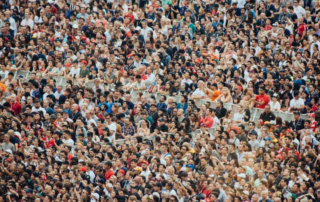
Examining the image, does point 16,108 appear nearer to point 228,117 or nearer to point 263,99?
point 228,117

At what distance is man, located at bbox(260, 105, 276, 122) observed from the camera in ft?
65.4

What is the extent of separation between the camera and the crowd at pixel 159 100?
17922 mm

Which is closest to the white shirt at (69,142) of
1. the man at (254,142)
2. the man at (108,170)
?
the man at (108,170)

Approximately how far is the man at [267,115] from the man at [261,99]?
0.52 m

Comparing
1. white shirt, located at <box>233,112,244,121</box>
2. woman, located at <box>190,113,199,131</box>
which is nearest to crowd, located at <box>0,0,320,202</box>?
white shirt, located at <box>233,112,244,121</box>

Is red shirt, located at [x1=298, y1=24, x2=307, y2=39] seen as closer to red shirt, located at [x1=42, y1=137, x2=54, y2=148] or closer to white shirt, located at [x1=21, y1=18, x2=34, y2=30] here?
red shirt, located at [x1=42, y1=137, x2=54, y2=148]

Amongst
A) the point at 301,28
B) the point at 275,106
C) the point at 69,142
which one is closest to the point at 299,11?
the point at 301,28

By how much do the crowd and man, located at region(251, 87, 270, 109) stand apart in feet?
0.10

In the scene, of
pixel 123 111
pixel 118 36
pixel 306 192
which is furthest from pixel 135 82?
pixel 306 192

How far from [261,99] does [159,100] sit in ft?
10.5

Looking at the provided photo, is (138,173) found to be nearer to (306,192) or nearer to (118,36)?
(306,192)

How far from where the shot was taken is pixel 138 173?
727 inches

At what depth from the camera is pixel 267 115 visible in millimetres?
19984

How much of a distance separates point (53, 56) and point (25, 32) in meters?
2.37
